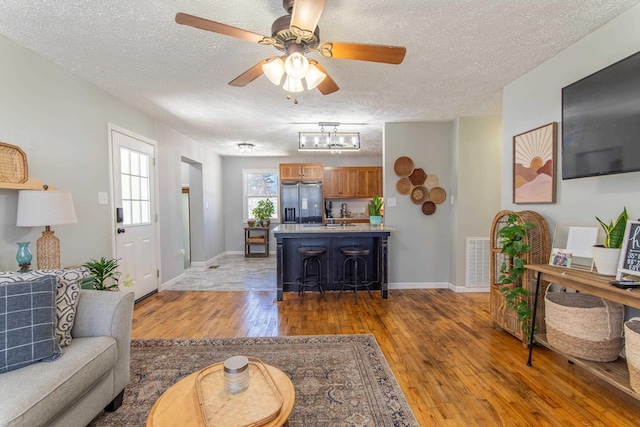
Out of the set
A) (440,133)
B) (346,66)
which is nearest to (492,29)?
(346,66)

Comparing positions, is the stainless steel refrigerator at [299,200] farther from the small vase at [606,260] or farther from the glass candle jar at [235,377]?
the glass candle jar at [235,377]

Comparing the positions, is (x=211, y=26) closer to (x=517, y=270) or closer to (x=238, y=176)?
(x=517, y=270)

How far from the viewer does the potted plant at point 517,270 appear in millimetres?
2459

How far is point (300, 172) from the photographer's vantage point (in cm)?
687

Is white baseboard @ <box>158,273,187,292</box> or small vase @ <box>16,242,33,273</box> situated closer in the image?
small vase @ <box>16,242,33,273</box>

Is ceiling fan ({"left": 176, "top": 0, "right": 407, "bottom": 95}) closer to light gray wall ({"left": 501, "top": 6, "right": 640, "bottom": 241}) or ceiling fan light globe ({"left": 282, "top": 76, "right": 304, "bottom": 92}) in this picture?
ceiling fan light globe ({"left": 282, "top": 76, "right": 304, "bottom": 92})

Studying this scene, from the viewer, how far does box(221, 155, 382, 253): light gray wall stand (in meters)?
7.36

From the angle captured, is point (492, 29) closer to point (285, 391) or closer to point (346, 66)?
point (346, 66)

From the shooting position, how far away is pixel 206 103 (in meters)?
3.47

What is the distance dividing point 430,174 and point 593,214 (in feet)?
7.66

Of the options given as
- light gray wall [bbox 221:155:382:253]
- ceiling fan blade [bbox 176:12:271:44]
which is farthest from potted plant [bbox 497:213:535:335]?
light gray wall [bbox 221:155:382:253]

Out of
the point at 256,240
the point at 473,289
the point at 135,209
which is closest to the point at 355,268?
the point at 473,289

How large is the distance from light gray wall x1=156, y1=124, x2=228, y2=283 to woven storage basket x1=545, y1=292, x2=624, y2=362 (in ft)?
15.2

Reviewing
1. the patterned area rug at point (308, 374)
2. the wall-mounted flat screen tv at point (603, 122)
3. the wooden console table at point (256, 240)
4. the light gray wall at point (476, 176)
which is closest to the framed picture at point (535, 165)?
the wall-mounted flat screen tv at point (603, 122)
